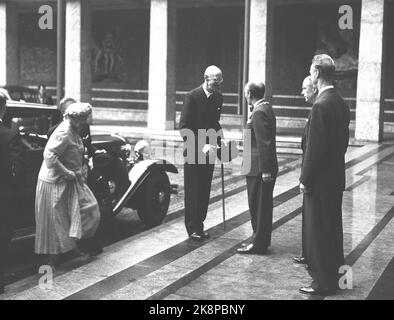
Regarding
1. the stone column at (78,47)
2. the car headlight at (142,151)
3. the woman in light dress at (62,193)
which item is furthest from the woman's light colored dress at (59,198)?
the stone column at (78,47)

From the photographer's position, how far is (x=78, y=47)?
25078 mm

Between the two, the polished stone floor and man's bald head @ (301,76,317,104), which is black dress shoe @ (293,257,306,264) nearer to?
the polished stone floor

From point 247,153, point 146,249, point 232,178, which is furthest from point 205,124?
point 232,178

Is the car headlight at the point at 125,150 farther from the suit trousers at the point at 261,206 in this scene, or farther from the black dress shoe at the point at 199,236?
the suit trousers at the point at 261,206

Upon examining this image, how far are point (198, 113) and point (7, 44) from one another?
69.9 feet

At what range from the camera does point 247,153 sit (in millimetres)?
7215

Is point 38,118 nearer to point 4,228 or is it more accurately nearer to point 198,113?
point 198,113

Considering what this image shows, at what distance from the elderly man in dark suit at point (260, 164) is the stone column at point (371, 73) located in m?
14.3

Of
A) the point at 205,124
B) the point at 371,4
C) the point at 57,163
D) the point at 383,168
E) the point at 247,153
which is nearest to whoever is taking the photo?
the point at 57,163

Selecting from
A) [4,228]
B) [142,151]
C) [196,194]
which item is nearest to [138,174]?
[142,151]

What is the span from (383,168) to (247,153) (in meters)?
8.08

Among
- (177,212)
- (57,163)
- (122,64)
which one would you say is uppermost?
(122,64)
